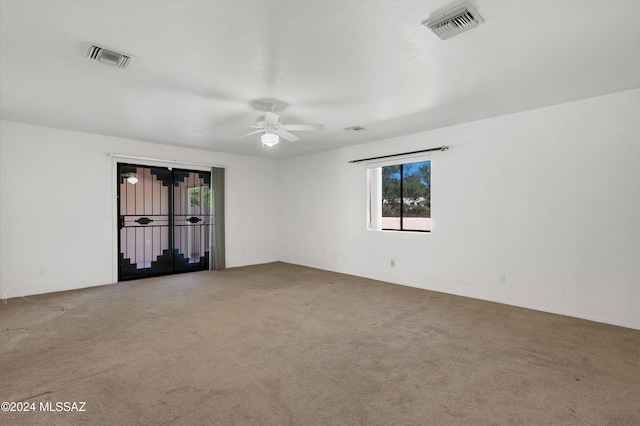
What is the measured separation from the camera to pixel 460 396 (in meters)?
2.16

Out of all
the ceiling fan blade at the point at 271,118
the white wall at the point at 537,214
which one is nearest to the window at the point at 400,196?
the white wall at the point at 537,214

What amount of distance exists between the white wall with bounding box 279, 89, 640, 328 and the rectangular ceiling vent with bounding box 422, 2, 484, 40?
8.29 feet

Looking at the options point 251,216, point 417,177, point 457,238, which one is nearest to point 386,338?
point 457,238

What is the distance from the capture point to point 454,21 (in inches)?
84.8

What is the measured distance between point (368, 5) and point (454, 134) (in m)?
3.31

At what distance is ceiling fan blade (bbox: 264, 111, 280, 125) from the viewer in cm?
365

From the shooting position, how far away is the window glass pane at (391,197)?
18.9 ft

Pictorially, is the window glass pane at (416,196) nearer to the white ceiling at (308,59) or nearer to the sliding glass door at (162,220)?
the white ceiling at (308,59)

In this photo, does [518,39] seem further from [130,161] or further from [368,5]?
[130,161]

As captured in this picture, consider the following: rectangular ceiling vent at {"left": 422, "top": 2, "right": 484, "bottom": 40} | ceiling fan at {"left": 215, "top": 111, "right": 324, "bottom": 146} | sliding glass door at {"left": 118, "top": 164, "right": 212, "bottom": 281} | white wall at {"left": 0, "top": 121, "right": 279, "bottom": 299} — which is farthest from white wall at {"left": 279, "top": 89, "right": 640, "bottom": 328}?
white wall at {"left": 0, "top": 121, "right": 279, "bottom": 299}

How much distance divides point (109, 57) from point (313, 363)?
3.14 m

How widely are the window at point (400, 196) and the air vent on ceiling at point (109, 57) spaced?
13.7 ft

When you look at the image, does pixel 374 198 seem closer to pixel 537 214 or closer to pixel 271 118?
pixel 537 214

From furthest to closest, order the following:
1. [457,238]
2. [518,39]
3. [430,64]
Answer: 1. [457,238]
2. [430,64]
3. [518,39]
